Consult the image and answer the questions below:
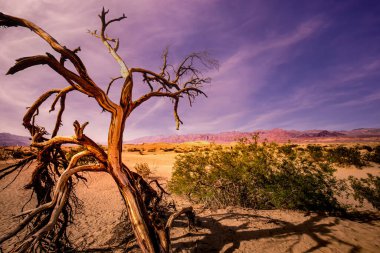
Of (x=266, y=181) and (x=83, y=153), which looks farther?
(x=266, y=181)

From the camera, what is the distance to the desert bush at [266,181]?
250 inches

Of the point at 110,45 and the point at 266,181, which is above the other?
the point at 110,45

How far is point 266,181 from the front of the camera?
6.82 meters

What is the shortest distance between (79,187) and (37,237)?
11.3 m

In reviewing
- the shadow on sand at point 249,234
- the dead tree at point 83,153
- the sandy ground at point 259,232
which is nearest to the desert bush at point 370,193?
the sandy ground at point 259,232

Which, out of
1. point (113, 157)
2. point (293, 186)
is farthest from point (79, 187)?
point (293, 186)

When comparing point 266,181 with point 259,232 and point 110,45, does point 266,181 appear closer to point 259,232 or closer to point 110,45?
point 259,232

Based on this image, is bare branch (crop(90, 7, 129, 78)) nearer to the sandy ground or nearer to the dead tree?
the dead tree

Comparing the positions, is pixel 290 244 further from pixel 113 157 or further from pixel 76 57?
pixel 76 57

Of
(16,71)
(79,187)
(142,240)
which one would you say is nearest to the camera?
(16,71)

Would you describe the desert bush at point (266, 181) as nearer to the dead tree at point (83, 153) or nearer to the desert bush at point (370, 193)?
the desert bush at point (370, 193)

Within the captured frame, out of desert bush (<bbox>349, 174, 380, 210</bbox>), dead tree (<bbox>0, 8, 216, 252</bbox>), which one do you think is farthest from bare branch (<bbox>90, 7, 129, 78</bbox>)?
desert bush (<bbox>349, 174, 380, 210</bbox>)

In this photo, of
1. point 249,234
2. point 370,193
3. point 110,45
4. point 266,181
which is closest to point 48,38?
point 110,45

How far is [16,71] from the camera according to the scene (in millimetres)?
2410
